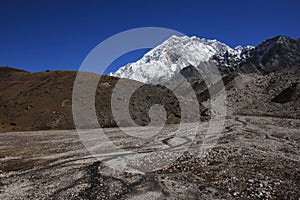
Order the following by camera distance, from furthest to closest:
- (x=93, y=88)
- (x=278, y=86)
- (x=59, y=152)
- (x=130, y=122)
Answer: (x=278, y=86) → (x=93, y=88) → (x=130, y=122) → (x=59, y=152)

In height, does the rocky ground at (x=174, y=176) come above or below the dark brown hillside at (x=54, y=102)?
below

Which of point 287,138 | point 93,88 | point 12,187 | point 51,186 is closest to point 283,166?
point 287,138

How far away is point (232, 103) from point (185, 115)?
3149cm

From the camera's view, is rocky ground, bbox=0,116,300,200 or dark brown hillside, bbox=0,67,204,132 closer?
rocky ground, bbox=0,116,300,200

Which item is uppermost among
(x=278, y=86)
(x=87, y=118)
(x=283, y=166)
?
(x=278, y=86)

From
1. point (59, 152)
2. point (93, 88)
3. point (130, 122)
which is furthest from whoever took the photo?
point (93, 88)

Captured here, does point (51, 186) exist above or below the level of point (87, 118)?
below

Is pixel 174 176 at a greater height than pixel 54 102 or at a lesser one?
lesser

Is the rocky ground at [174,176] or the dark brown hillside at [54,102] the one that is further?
the dark brown hillside at [54,102]

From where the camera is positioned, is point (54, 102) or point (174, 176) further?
point (54, 102)

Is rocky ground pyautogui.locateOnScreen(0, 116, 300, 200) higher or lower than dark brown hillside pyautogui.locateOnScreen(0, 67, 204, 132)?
lower

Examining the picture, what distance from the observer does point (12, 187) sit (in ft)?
45.5

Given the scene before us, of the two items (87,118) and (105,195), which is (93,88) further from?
(105,195)

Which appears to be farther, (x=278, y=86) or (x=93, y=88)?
(x=278, y=86)
